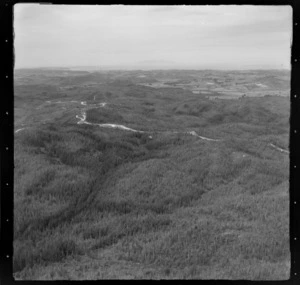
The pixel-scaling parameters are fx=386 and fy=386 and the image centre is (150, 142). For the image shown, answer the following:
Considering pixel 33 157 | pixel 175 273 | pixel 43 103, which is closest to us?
pixel 175 273

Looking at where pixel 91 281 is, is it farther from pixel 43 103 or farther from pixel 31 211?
pixel 43 103

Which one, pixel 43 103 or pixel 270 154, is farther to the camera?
pixel 43 103

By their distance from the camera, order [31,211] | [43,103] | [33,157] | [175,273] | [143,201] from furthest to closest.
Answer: [43,103], [33,157], [143,201], [31,211], [175,273]

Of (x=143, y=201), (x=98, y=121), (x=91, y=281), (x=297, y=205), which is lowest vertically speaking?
(x=91, y=281)
